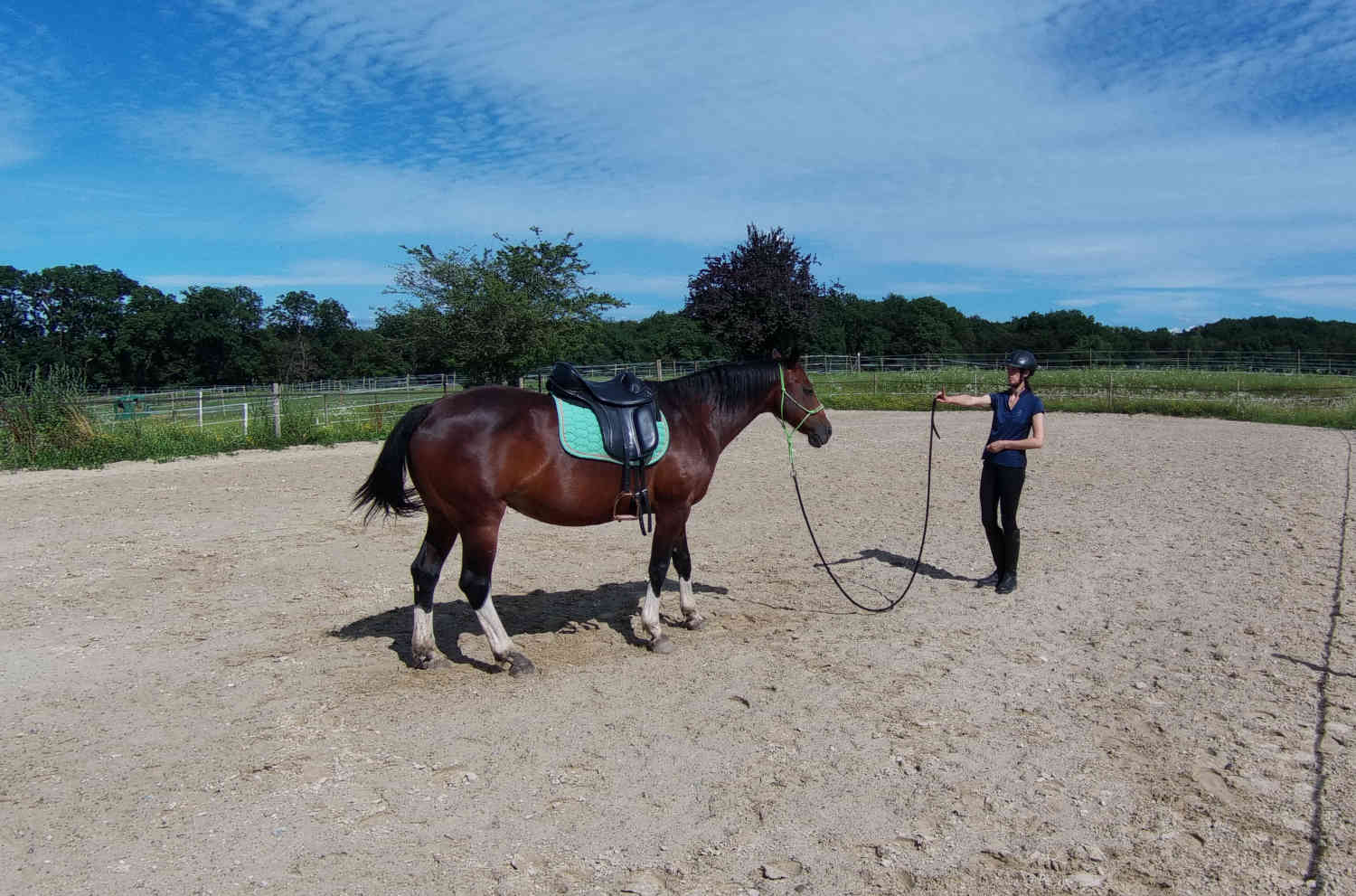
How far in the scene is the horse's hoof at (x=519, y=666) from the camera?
4.88 m

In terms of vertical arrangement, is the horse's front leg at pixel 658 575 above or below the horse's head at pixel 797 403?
below

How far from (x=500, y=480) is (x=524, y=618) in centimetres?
160

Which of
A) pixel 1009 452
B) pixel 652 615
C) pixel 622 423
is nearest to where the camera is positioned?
pixel 622 423

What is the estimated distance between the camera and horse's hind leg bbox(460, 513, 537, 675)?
484 centimetres

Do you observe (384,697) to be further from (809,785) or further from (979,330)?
(979,330)

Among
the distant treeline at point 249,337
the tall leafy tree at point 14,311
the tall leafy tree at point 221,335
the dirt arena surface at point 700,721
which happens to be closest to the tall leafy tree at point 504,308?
the dirt arena surface at point 700,721

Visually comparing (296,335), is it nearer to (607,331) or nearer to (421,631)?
(607,331)

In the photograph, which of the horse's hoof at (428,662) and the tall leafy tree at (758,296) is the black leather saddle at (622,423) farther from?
the tall leafy tree at (758,296)

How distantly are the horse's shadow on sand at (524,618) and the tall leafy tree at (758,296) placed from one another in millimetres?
33977

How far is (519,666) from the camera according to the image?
4.89 metres

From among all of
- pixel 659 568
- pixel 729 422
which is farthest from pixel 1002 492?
pixel 659 568

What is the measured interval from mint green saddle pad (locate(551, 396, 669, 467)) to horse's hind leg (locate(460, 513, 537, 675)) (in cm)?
64

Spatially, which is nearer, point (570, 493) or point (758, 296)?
point (570, 493)

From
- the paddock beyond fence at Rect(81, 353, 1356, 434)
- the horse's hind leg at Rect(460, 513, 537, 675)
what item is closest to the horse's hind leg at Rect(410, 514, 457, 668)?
the horse's hind leg at Rect(460, 513, 537, 675)
